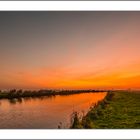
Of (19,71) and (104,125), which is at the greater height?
(19,71)

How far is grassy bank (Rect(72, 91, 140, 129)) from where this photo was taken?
15.3 ft

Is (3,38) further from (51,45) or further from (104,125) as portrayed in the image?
(104,125)

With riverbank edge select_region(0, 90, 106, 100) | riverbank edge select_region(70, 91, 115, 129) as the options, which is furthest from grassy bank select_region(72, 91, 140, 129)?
riverbank edge select_region(0, 90, 106, 100)

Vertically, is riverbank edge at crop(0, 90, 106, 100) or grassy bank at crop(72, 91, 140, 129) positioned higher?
riverbank edge at crop(0, 90, 106, 100)

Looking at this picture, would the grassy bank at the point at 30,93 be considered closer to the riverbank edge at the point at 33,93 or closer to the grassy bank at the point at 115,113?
the riverbank edge at the point at 33,93

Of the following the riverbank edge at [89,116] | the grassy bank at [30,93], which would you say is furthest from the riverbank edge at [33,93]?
the riverbank edge at [89,116]

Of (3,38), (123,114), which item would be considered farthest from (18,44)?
(123,114)

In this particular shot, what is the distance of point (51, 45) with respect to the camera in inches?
188

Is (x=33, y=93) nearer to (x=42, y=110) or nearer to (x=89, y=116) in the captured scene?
(x=42, y=110)

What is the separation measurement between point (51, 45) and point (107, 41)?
1.60 feet

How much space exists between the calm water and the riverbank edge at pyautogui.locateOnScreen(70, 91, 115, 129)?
45 mm

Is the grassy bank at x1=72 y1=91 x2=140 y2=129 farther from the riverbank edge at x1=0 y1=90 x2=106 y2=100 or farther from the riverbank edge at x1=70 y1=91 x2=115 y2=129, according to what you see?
the riverbank edge at x1=0 y1=90 x2=106 y2=100

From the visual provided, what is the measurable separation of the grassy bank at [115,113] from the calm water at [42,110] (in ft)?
0.28

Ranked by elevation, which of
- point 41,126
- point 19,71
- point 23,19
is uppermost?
point 23,19
